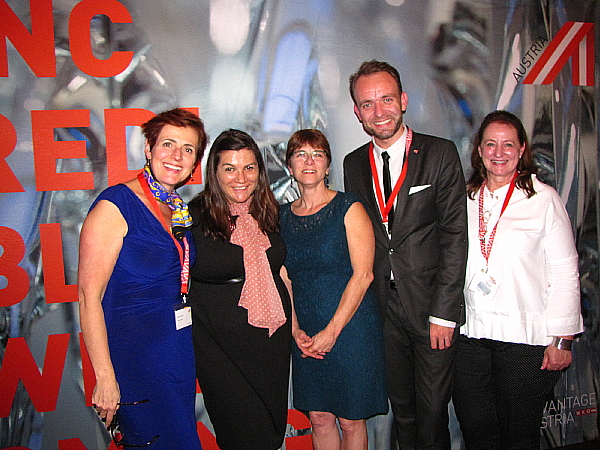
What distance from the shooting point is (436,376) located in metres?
2.29

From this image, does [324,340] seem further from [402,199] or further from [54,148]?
[54,148]

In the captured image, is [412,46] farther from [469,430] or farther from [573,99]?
[469,430]

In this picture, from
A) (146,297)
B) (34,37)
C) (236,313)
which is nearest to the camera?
(146,297)

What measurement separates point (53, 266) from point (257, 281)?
143cm

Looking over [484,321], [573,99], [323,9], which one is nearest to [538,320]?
[484,321]

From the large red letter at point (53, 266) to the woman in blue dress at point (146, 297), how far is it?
3.35ft

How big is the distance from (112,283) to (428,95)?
252 centimetres

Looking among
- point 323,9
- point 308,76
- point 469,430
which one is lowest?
point 469,430

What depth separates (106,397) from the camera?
65.3 inches

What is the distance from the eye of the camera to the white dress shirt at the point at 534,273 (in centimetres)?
217

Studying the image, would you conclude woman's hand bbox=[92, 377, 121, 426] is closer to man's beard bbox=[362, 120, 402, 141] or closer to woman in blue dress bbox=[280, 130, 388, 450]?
woman in blue dress bbox=[280, 130, 388, 450]

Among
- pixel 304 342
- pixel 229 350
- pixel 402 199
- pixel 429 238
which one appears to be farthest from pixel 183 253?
pixel 429 238

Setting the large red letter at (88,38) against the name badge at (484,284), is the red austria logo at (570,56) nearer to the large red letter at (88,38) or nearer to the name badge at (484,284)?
the name badge at (484,284)

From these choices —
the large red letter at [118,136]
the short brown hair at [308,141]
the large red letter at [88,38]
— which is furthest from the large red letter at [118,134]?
the short brown hair at [308,141]
